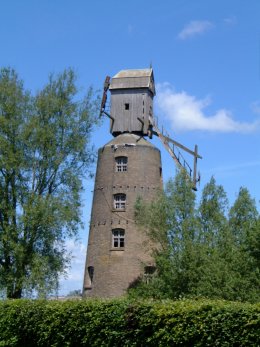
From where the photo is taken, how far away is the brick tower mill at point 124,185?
3694cm

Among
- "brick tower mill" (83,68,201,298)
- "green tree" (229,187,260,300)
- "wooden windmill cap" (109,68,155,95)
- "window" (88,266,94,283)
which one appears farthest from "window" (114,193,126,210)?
"wooden windmill cap" (109,68,155,95)

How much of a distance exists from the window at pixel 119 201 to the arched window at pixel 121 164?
1.87 meters

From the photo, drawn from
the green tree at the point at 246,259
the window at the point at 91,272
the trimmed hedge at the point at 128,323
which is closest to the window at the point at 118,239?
the window at the point at 91,272

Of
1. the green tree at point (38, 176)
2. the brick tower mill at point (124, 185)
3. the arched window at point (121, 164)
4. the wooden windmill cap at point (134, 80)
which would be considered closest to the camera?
the green tree at point (38, 176)

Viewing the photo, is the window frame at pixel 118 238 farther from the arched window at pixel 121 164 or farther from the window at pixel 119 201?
the arched window at pixel 121 164

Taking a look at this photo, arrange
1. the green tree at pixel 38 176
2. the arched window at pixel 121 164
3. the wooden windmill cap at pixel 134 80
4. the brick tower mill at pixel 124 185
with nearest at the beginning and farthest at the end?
the green tree at pixel 38 176 < the brick tower mill at pixel 124 185 < the arched window at pixel 121 164 < the wooden windmill cap at pixel 134 80

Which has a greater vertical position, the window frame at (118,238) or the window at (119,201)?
the window at (119,201)

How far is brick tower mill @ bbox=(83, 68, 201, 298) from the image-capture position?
3694cm

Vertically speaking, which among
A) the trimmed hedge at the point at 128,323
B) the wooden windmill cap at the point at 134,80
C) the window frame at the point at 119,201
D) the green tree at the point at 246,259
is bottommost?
the trimmed hedge at the point at 128,323

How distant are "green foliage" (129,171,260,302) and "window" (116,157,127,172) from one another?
3.76m

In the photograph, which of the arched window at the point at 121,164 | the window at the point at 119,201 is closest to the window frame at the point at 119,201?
the window at the point at 119,201

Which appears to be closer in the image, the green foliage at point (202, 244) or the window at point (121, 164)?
the green foliage at point (202, 244)

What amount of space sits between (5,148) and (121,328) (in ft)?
51.6

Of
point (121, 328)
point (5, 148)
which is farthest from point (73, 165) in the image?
point (121, 328)
